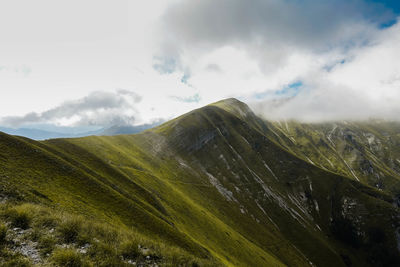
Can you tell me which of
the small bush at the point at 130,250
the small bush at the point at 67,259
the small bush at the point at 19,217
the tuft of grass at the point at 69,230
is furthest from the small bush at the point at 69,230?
the small bush at the point at 130,250

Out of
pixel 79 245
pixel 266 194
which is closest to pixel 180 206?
pixel 79 245

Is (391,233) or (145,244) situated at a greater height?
(145,244)

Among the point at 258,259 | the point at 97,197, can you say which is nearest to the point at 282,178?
the point at 258,259

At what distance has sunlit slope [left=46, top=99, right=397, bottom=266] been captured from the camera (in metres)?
107

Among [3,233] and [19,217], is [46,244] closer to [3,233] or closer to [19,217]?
[3,233]

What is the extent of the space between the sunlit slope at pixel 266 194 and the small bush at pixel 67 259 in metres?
69.4

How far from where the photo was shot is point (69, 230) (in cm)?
1159

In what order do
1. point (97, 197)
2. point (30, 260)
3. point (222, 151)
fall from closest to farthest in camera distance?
1. point (30, 260)
2. point (97, 197)
3. point (222, 151)

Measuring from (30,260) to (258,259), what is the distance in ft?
271

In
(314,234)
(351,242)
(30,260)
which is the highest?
(30,260)

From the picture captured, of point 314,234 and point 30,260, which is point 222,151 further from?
point 30,260

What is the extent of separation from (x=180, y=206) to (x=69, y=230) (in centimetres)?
6448

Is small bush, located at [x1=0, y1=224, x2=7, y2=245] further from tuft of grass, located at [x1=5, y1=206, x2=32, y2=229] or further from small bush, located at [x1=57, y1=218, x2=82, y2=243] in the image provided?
small bush, located at [x1=57, y1=218, x2=82, y2=243]

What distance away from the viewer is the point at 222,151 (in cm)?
18075
